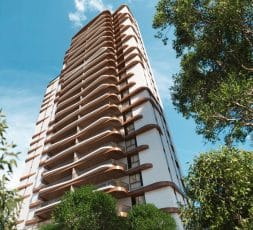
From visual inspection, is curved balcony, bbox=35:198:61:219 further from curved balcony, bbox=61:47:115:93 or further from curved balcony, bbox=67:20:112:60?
curved balcony, bbox=67:20:112:60

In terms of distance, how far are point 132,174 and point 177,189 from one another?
16.2 feet

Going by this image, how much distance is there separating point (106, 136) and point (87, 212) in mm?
13283

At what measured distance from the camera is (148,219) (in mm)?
21844

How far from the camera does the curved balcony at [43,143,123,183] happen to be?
33.0 metres

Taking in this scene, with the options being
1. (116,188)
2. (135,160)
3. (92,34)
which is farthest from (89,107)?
(92,34)

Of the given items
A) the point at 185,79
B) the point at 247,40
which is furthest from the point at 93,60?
the point at 247,40

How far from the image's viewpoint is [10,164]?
7.09 metres

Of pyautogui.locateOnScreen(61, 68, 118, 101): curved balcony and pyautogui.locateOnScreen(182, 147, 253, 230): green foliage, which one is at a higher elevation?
pyautogui.locateOnScreen(61, 68, 118, 101): curved balcony

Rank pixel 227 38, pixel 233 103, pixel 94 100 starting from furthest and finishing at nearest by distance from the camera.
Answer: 1. pixel 94 100
2. pixel 227 38
3. pixel 233 103

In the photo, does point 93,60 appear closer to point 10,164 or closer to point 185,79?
point 185,79

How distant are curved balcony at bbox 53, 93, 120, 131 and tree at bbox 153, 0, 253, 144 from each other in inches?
754

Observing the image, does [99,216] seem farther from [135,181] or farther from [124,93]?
[124,93]

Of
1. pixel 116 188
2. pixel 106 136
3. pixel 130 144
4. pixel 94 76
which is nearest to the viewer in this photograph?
pixel 116 188

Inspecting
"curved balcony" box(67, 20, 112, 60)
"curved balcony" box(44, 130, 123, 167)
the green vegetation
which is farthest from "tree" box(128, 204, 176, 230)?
"curved balcony" box(67, 20, 112, 60)
